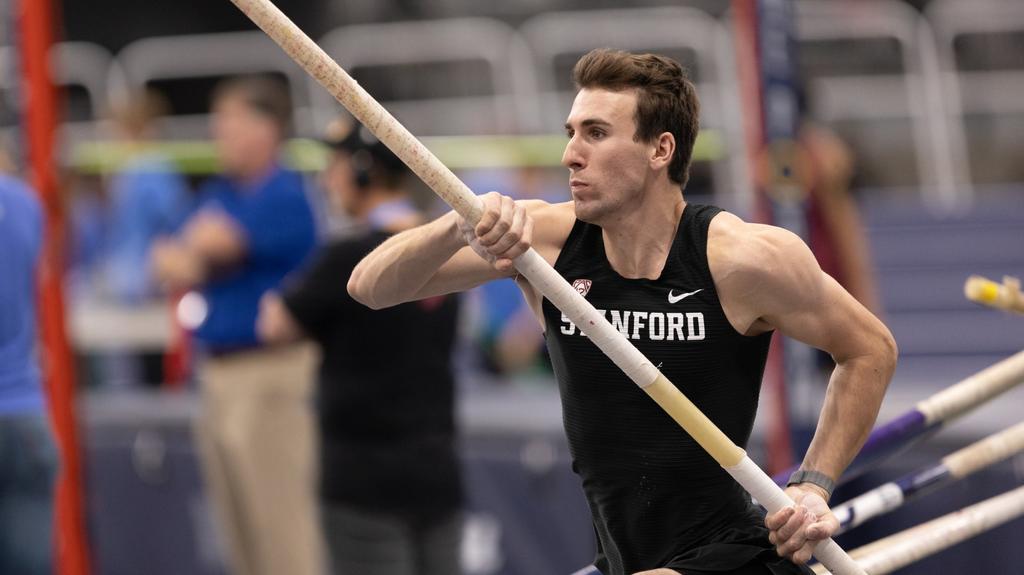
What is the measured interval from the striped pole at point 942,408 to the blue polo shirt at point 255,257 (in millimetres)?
3109

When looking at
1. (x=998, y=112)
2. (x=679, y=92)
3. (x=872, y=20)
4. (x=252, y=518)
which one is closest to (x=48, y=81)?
(x=252, y=518)

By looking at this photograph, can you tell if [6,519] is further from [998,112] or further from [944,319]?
[998,112]

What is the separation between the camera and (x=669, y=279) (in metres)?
3.36

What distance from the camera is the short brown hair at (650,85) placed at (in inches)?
133

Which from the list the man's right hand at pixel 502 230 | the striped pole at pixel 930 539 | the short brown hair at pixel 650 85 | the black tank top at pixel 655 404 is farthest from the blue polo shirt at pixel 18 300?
the striped pole at pixel 930 539

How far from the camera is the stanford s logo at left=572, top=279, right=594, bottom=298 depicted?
3395 millimetres

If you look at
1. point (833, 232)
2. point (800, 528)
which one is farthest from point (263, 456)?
point (800, 528)

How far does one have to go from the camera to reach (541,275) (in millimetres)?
3043

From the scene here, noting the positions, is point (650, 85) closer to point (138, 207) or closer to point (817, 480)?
point (817, 480)

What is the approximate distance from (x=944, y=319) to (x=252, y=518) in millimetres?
4512

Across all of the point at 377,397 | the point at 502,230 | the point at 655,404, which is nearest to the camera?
the point at 502,230

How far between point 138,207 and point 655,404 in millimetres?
5567

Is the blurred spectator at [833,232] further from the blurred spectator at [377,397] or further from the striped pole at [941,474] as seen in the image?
the striped pole at [941,474]

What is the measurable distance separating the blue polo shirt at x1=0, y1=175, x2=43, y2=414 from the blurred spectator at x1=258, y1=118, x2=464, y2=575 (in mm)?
805
